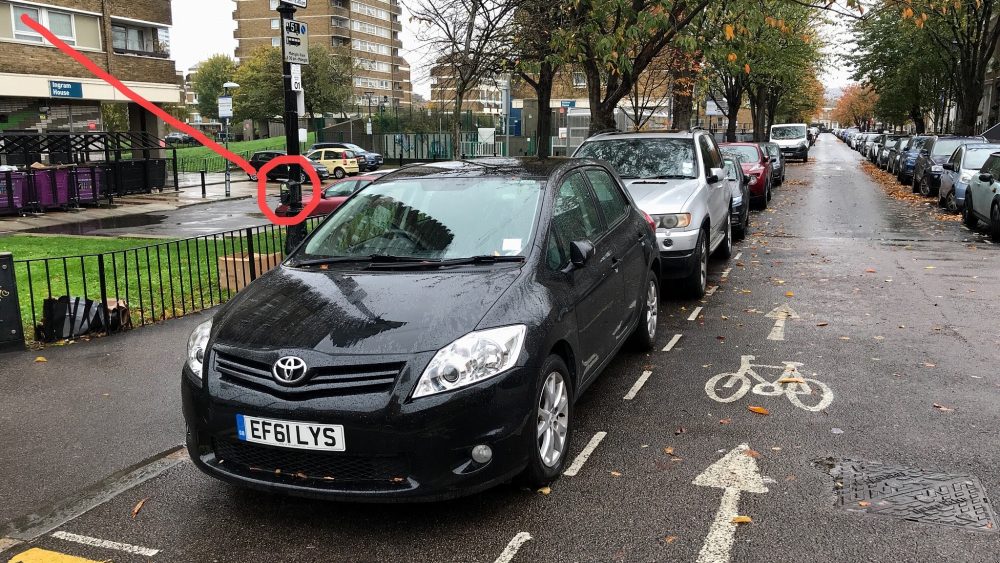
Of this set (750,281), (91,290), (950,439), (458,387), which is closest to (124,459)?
(458,387)

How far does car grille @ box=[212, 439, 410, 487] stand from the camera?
3.48 meters

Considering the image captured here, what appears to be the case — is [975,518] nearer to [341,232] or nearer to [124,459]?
[341,232]

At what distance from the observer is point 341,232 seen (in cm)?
500

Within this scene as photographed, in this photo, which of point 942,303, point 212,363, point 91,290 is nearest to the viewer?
point 212,363

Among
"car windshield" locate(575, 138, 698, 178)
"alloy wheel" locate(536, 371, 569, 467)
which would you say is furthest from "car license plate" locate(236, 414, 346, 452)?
"car windshield" locate(575, 138, 698, 178)

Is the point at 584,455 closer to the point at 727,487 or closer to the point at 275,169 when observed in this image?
the point at 727,487

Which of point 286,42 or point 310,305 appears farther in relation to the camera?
point 286,42

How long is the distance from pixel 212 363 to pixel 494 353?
1.35 m

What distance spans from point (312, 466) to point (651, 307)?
3.87 metres

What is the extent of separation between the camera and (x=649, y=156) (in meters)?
9.80

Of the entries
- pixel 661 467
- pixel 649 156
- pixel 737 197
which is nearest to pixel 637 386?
pixel 661 467

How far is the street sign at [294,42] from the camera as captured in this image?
7.90 m

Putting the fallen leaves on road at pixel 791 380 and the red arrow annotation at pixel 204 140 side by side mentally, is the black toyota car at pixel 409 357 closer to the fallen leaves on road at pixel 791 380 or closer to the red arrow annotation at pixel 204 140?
the fallen leaves on road at pixel 791 380

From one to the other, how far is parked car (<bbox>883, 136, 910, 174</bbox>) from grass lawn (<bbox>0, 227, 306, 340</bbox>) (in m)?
27.5
